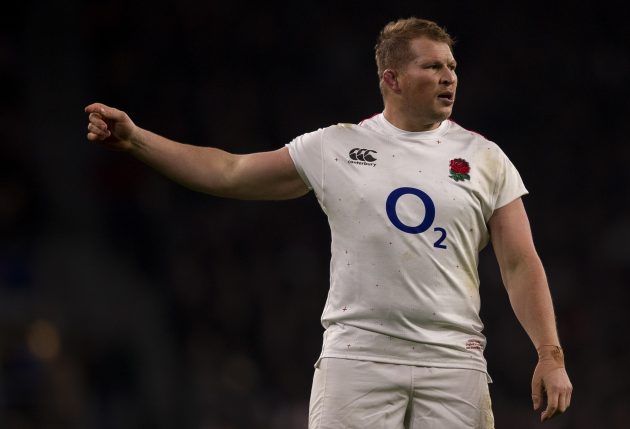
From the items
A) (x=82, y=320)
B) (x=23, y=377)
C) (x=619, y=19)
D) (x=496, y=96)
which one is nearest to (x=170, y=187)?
(x=82, y=320)

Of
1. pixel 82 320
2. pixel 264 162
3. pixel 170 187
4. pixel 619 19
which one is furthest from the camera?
pixel 619 19

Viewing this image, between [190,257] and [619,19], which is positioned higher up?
[619,19]

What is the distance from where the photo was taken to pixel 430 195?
13.5ft

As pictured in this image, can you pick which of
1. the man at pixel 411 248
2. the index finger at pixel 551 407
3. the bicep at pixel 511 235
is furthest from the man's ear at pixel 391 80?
the index finger at pixel 551 407

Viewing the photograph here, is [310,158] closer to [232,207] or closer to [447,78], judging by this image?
[447,78]

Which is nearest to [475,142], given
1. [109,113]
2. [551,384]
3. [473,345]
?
[473,345]

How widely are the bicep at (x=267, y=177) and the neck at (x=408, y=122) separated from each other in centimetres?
41

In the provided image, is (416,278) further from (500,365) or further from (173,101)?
(173,101)

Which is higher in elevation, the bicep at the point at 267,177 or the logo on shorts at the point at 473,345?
the bicep at the point at 267,177

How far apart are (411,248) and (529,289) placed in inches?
17.9

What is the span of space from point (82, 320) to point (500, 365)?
12.1 feet

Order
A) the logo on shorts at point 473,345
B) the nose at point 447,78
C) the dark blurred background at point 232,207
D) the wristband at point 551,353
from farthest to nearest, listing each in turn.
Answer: the dark blurred background at point 232,207
the nose at point 447,78
the logo on shorts at point 473,345
the wristband at point 551,353

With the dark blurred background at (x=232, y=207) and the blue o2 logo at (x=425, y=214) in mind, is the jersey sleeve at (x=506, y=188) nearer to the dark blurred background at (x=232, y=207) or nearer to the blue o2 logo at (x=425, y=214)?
the blue o2 logo at (x=425, y=214)

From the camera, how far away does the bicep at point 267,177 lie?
437 centimetres
